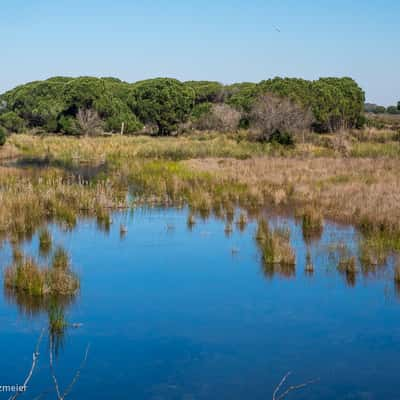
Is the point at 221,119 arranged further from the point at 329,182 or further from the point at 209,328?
the point at 209,328

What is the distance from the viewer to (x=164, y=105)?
43.3m

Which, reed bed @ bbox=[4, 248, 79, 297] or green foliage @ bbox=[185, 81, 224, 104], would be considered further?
green foliage @ bbox=[185, 81, 224, 104]

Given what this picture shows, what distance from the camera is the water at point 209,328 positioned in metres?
6.75

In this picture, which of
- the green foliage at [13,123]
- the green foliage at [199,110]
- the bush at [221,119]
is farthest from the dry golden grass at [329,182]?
the green foliage at [13,123]

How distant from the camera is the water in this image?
22.1 feet

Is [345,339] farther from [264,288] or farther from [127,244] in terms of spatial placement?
[127,244]

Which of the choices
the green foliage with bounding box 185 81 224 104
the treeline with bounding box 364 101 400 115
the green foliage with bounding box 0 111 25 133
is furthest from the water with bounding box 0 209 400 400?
the treeline with bounding box 364 101 400 115

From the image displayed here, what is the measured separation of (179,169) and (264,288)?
13.6 metres

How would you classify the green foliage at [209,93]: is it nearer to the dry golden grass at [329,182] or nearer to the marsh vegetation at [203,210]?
the marsh vegetation at [203,210]

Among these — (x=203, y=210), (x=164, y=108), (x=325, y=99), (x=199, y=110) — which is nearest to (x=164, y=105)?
(x=164, y=108)

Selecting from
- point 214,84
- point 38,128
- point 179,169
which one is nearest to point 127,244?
point 179,169

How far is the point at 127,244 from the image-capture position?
12641 mm

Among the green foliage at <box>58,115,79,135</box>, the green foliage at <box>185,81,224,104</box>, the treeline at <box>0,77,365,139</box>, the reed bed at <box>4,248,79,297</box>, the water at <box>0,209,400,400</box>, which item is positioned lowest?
the water at <box>0,209,400,400</box>

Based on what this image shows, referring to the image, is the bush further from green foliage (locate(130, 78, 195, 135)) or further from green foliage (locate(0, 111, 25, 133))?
green foliage (locate(0, 111, 25, 133))
